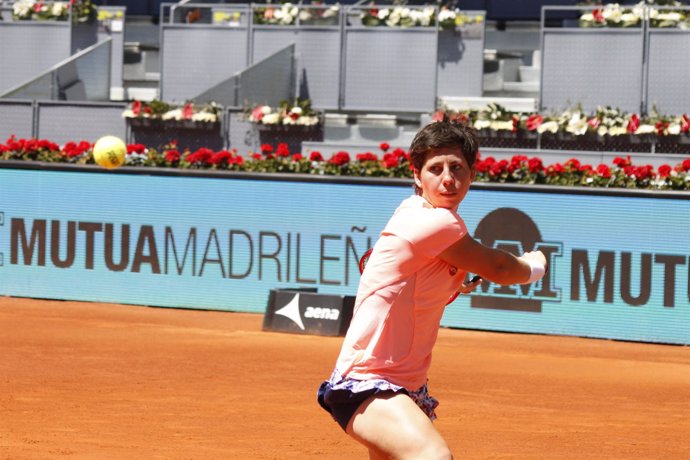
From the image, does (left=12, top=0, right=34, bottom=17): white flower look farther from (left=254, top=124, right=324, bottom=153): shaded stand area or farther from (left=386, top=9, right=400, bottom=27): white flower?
(left=386, top=9, right=400, bottom=27): white flower

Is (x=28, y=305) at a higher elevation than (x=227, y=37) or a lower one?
lower

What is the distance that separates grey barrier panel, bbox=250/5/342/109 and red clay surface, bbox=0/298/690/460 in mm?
6323

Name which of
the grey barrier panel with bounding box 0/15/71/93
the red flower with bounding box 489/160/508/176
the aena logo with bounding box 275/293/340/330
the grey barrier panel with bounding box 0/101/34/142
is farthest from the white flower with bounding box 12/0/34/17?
the red flower with bounding box 489/160/508/176

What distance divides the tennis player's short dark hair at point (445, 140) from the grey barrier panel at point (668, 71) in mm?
14111

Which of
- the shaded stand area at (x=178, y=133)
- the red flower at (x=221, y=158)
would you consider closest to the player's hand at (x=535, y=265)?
the red flower at (x=221, y=158)

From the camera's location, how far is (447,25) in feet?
63.0

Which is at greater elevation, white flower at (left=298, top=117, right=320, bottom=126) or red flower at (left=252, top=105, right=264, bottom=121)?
red flower at (left=252, top=105, right=264, bottom=121)

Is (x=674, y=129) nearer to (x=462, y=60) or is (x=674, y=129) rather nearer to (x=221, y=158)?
(x=462, y=60)

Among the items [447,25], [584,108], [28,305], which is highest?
[447,25]

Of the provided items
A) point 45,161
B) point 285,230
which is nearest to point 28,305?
point 45,161

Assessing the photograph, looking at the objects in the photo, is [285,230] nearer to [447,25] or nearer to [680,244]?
[680,244]

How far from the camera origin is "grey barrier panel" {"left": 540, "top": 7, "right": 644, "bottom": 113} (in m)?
17.7

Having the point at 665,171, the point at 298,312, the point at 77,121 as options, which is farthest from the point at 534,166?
the point at 77,121

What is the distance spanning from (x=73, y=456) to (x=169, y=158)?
8709mm
